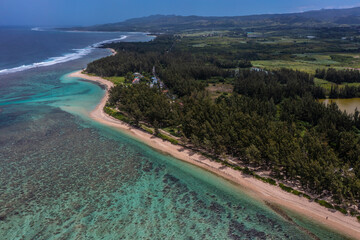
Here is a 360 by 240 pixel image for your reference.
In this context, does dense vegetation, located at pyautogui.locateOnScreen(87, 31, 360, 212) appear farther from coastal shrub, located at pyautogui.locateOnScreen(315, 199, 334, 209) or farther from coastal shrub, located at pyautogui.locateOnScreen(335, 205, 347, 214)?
coastal shrub, located at pyautogui.locateOnScreen(315, 199, 334, 209)

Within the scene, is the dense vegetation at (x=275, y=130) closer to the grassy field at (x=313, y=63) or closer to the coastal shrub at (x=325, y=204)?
the coastal shrub at (x=325, y=204)

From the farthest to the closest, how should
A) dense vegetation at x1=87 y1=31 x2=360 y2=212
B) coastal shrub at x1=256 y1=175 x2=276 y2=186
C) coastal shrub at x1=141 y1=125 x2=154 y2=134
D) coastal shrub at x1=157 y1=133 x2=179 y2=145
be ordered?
coastal shrub at x1=141 y1=125 x2=154 y2=134 < coastal shrub at x1=157 y1=133 x2=179 y2=145 < coastal shrub at x1=256 y1=175 x2=276 y2=186 < dense vegetation at x1=87 y1=31 x2=360 y2=212

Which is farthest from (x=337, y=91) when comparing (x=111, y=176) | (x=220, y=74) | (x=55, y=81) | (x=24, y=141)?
(x=55, y=81)

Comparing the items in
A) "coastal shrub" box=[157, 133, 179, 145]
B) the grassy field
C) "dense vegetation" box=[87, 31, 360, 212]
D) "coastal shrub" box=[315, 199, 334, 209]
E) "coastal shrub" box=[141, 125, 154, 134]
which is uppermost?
the grassy field

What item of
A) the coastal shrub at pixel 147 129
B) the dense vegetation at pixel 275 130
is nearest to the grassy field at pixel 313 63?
the dense vegetation at pixel 275 130

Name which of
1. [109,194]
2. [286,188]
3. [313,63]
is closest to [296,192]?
[286,188]

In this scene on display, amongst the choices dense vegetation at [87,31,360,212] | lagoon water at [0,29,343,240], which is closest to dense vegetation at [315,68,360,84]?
dense vegetation at [87,31,360,212]

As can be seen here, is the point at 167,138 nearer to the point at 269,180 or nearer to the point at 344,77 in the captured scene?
the point at 269,180
